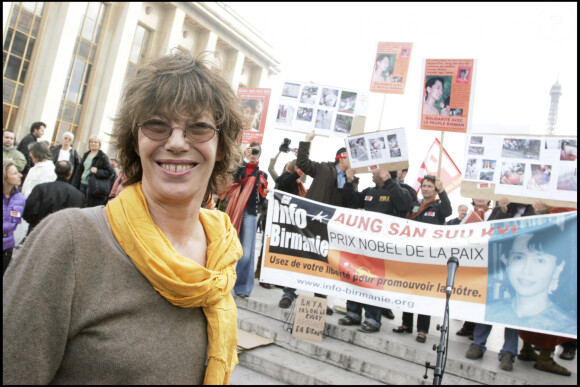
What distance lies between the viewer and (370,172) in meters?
5.69

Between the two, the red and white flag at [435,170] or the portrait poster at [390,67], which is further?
the red and white flag at [435,170]

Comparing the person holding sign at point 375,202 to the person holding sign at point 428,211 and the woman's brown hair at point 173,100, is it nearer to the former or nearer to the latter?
the person holding sign at point 428,211

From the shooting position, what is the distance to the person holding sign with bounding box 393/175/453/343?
208 inches

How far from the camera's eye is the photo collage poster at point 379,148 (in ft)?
18.0

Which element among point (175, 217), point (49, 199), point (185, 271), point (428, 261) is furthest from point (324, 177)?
point (185, 271)

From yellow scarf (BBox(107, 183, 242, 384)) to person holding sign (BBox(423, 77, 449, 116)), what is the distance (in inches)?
203

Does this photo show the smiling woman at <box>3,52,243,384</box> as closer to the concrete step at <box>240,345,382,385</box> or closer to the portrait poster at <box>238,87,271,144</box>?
the concrete step at <box>240,345,382,385</box>

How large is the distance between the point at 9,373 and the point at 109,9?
28819 millimetres

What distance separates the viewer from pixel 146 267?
122cm

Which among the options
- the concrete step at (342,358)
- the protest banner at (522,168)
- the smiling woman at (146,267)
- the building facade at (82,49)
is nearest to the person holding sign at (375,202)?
the concrete step at (342,358)

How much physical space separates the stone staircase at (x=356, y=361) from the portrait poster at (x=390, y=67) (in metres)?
3.57

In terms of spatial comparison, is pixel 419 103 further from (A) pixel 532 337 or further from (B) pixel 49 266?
(B) pixel 49 266

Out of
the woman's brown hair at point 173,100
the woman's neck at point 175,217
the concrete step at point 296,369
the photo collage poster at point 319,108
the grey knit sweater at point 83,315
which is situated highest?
the photo collage poster at point 319,108

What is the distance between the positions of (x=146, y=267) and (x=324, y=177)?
4902mm
